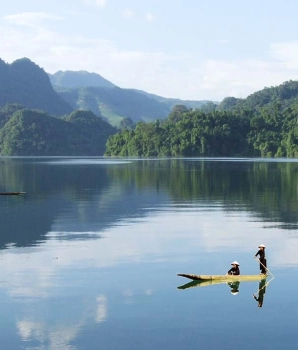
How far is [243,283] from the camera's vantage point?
26.4 metres

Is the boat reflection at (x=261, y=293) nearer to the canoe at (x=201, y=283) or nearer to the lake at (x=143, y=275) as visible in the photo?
the lake at (x=143, y=275)

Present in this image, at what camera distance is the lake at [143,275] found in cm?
2028

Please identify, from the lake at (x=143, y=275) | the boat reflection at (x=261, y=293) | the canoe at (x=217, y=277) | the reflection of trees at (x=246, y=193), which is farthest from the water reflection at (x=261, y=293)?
the reflection of trees at (x=246, y=193)

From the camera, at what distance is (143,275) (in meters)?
28.1

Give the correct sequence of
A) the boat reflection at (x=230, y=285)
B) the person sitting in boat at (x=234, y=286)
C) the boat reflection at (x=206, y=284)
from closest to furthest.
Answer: the person sitting in boat at (x=234, y=286) < the boat reflection at (x=230, y=285) < the boat reflection at (x=206, y=284)

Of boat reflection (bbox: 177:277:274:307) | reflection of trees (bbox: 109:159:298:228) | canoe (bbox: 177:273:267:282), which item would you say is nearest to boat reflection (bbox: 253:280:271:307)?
boat reflection (bbox: 177:277:274:307)

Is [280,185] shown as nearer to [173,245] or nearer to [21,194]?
[21,194]

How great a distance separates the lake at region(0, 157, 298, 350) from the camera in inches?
798

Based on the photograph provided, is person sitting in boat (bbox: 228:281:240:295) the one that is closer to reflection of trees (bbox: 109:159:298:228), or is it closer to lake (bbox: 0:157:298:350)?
lake (bbox: 0:157:298:350)

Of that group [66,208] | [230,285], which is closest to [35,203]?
[66,208]

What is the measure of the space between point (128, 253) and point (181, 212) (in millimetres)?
17794

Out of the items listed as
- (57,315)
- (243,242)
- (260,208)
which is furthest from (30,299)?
(260,208)

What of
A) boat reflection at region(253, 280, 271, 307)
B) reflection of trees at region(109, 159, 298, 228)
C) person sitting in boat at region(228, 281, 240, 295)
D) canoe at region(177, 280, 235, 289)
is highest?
reflection of trees at region(109, 159, 298, 228)

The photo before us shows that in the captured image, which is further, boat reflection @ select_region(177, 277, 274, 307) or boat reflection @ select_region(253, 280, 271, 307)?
boat reflection @ select_region(177, 277, 274, 307)
